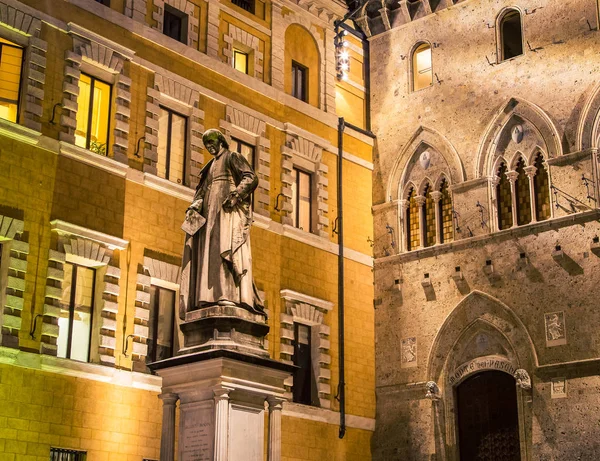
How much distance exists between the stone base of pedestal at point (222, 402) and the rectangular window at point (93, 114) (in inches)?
329

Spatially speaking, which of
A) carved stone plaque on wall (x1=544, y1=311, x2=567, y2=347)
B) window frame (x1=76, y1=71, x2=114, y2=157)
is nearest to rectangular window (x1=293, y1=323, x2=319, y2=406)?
carved stone plaque on wall (x1=544, y1=311, x2=567, y2=347)

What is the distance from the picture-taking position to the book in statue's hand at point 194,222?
14.1 meters

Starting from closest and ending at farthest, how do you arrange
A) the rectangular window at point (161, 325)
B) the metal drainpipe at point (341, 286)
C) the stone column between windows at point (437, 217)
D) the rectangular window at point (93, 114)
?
the rectangular window at point (93, 114)
the rectangular window at point (161, 325)
the metal drainpipe at point (341, 286)
the stone column between windows at point (437, 217)

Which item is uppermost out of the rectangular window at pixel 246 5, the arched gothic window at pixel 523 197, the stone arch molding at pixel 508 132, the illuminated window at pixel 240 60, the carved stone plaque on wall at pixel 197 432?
the rectangular window at pixel 246 5

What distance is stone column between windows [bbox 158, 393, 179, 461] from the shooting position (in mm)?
13625

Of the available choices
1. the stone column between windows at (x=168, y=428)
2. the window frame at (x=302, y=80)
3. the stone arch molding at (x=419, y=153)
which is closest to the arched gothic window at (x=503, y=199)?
the stone arch molding at (x=419, y=153)

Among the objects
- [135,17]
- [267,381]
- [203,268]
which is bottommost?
[267,381]

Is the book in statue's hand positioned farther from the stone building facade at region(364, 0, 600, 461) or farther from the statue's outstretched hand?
the stone building facade at region(364, 0, 600, 461)

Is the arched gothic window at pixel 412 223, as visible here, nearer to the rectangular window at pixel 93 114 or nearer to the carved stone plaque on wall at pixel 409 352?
the carved stone plaque on wall at pixel 409 352

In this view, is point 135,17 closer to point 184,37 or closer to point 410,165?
point 184,37

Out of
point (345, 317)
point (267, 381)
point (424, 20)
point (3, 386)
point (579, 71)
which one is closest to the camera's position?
point (267, 381)

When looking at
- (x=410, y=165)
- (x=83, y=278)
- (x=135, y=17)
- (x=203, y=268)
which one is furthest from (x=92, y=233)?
(x=410, y=165)

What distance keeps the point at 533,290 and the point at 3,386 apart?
466 inches

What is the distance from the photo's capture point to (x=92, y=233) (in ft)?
65.7
